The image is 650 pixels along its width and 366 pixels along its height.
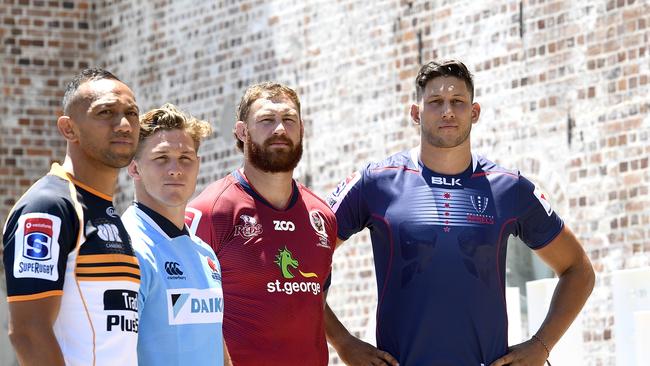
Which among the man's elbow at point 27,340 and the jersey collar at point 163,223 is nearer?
the man's elbow at point 27,340

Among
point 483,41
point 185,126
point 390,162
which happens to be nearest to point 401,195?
point 390,162

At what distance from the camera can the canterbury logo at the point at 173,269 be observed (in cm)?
412

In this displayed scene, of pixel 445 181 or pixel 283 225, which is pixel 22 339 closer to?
pixel 283 225

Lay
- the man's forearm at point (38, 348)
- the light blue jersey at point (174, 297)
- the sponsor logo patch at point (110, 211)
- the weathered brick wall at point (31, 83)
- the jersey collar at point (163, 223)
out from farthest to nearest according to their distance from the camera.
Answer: the weathered brick wall at point (31, 83)
the jersey collar at point (163, 223)
the light blue jersey at point (174, 297)
the sponsor logo patch at point (110, 211)
the man's forearm at point (38, 348)

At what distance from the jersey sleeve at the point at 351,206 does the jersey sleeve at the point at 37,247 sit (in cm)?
161

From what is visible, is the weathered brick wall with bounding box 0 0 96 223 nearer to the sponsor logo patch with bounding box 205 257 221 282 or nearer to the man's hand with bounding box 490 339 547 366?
the man's hand with bounding box 490 339 547 366

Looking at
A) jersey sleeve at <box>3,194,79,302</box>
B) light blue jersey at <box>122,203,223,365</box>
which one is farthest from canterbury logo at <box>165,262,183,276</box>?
jersey sleeve at <box>3,194,79,302</box>

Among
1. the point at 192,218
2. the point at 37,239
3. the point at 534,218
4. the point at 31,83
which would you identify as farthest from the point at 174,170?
the point at 31,83

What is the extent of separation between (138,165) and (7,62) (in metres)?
9.21

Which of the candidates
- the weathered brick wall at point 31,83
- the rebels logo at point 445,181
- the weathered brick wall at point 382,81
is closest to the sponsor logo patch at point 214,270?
the rebels logo at point 445,181

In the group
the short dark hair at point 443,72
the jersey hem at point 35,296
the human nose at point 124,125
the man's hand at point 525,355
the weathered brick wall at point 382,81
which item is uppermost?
the weathered brick wall at point 382,81

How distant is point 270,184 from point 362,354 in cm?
70

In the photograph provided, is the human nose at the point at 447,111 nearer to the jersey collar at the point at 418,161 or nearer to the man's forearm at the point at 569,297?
the jersey collar at the point at 418,161

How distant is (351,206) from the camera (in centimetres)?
505
